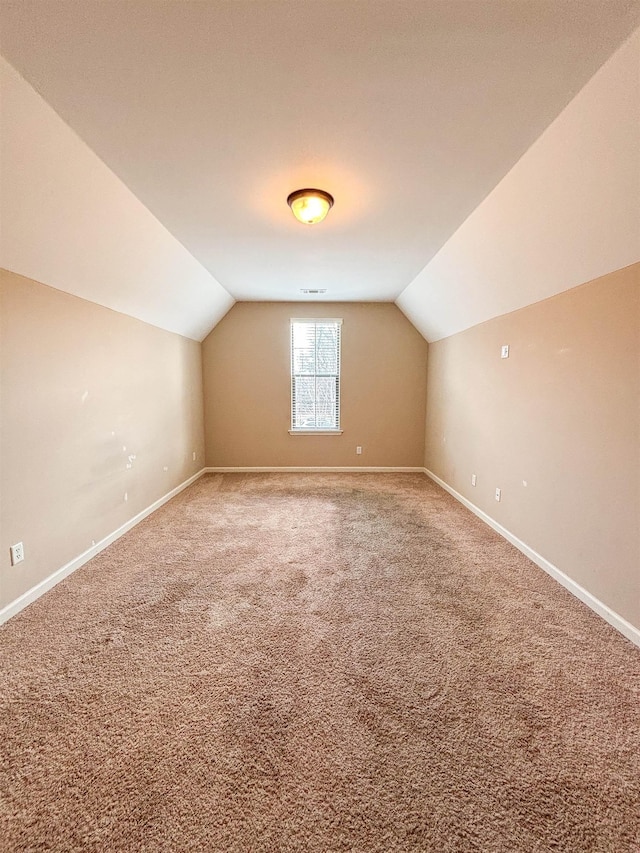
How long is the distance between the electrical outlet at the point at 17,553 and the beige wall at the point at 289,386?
3.22 meters

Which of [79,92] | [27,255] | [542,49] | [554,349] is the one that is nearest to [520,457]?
[554,349]

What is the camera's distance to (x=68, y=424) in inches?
94.6

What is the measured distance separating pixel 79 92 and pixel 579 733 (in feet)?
10.8

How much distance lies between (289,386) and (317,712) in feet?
13.7

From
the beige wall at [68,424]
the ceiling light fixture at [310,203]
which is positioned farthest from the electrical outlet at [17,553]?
the ceiling light fixture at [310,203]

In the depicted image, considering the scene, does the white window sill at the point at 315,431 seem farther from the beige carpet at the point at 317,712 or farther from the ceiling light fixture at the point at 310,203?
the ceiling light fixture at the point at 310,203

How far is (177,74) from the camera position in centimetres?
133

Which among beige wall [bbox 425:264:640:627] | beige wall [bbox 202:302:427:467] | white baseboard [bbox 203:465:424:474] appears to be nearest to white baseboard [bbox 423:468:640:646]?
beige wall [bbox 425:264:640:627]

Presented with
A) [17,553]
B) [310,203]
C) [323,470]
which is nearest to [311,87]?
[310,203]

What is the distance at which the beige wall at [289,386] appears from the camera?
5.00m

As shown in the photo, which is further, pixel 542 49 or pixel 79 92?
pixel 79 92

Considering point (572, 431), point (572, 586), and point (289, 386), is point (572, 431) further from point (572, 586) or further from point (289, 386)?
point (289, 386)

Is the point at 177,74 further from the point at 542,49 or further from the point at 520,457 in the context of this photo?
the point at 520,457

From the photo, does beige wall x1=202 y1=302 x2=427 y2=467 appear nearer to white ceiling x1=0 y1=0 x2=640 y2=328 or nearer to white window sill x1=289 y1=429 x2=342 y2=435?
white window sill x1=289 y1=429 x2=342 y2=435
